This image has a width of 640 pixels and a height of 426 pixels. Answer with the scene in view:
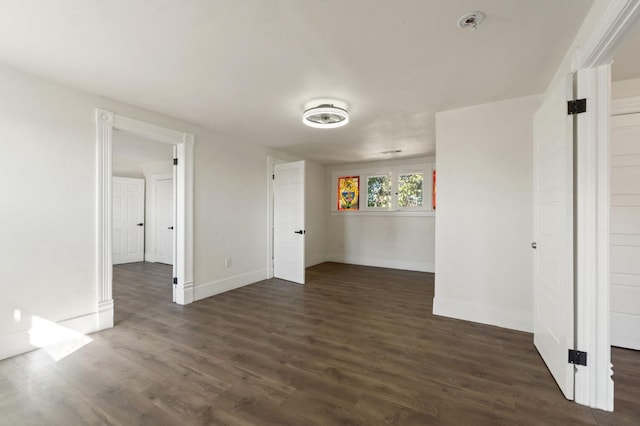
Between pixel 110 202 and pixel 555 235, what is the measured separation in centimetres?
411

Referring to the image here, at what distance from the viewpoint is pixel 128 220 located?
260 inches

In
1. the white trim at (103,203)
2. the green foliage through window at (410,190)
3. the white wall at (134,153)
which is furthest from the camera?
the green foliage through window at (410,190)

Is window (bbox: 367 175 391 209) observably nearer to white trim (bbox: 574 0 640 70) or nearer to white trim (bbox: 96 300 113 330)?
white trim (bbox: 574 0 640 70)

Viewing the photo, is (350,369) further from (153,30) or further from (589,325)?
(153,30)

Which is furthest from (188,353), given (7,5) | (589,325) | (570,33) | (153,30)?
(570,33)

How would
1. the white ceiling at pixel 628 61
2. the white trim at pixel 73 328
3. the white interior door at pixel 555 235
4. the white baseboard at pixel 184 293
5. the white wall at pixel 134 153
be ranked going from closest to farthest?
1. the white interior door at pixel 555 235
2. the white ceiling at pixel 628 61
3. the white trim at pixel 73 328
4. the white baseboard at pixel 184 293
5. the white wall at pixel 134 153

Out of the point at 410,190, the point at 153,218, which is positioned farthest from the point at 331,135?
the point at 153,218

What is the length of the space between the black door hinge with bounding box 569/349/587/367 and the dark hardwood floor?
27 cm

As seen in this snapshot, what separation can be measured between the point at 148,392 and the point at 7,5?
8.49ft

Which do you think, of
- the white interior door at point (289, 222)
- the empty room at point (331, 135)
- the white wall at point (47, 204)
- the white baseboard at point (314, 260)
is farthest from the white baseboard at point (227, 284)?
the white baseboard at point (314, 260)

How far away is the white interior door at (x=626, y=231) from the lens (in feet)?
8.01

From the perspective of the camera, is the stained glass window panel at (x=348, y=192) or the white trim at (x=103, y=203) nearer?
the white trim at (x=103, y=203)

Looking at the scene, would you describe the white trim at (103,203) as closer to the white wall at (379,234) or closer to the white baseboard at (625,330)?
the white wall at (379,234)

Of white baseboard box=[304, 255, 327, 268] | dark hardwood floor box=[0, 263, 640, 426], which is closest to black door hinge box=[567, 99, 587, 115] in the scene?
dark hardwood floor box=[0, 263, 640, 426]
